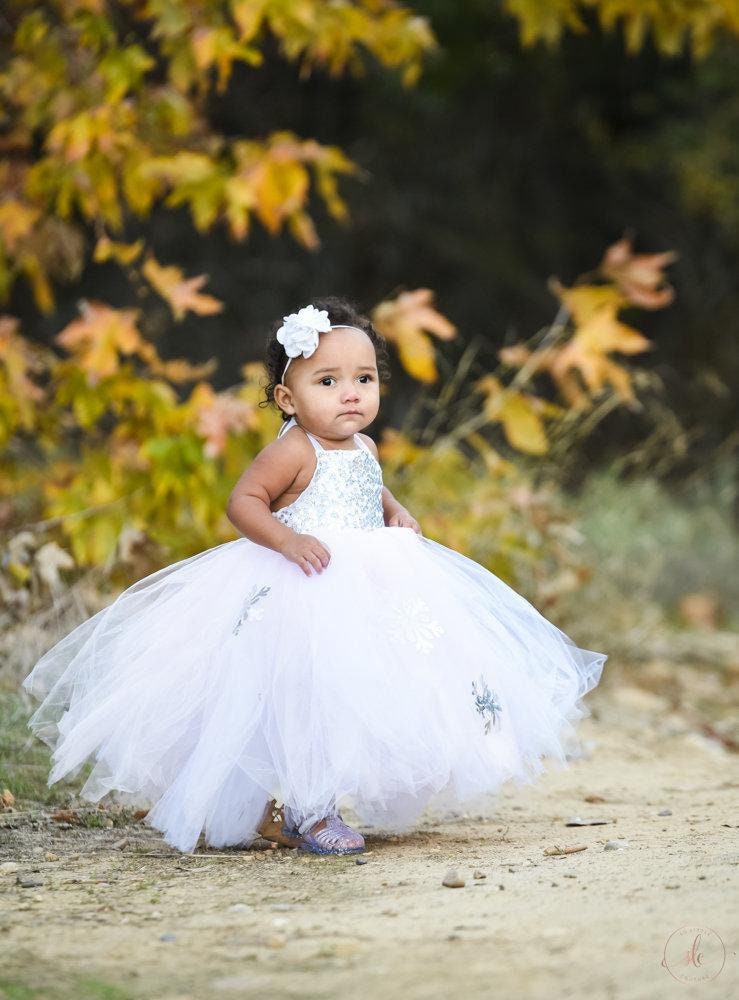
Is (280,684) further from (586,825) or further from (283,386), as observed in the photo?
(586,825)

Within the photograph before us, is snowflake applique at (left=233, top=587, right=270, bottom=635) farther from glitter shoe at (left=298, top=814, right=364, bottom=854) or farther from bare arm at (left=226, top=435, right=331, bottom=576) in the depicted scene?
glitter shoe at (left=298, top=814, right=364, bottom=854)

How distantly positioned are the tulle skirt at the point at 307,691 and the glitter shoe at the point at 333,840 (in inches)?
1.9

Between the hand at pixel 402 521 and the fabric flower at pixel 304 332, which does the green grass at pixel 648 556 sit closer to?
the hand at pixel 402 521

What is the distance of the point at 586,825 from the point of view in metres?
3.42

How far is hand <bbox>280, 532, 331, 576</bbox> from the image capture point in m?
3.02

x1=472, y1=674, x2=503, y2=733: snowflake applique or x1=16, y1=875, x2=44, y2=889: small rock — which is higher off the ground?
x1=472, y1=674, x2=503, y2=733: snowflake applique

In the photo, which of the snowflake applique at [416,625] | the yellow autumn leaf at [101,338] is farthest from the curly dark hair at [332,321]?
the yellow autumn leaf at [101,338]

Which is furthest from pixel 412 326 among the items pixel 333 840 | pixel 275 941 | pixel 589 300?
pixel 275 941

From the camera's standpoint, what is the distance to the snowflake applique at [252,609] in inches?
120

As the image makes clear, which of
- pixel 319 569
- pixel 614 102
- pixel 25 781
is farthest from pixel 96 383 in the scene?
pixel 614 102

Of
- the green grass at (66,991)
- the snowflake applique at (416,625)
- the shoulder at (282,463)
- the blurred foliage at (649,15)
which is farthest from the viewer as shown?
the blurred foliage at (649,15)

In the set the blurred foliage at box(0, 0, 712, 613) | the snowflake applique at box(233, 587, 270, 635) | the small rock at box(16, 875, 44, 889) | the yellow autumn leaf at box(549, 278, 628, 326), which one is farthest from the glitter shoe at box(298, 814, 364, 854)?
the yellow autumn leaf at box(549, 278, 628, 326)

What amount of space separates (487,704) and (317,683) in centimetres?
41

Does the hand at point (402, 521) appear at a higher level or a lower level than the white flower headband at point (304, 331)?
lower
